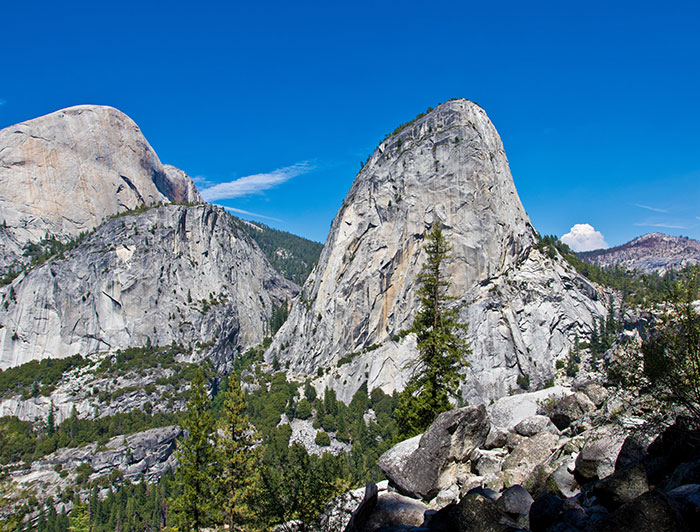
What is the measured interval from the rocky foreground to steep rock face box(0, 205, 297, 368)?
13125 centimetres

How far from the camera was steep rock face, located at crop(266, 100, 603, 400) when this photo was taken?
318 ft

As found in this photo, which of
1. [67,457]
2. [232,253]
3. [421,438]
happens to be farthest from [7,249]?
[421,438]

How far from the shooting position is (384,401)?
91.7 meters

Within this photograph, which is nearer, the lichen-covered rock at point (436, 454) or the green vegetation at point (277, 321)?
the lichen-covered rock at point (436, 454)

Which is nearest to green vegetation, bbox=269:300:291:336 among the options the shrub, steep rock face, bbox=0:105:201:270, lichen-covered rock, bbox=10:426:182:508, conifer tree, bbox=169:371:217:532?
lichen-covered rock, bbox=10:426:182:508

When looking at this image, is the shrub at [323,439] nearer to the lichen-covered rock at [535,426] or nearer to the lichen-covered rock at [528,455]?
the lichen-covered rock at [535,426]

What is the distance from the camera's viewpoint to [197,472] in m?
20.9

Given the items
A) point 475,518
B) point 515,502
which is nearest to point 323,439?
point 515,502

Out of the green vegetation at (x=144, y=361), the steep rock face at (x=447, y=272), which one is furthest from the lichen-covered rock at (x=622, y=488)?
the green vegetation at (x=144, y=361)

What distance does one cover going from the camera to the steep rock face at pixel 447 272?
9688 cm

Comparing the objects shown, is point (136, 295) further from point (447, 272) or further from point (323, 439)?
point (447, 272)

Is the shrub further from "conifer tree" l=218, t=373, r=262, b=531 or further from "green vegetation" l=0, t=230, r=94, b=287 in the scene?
"green vegetation" l=0, t=230, r=94, b=287

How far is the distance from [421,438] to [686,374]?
9242mm

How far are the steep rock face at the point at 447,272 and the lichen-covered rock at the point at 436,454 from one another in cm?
7999
